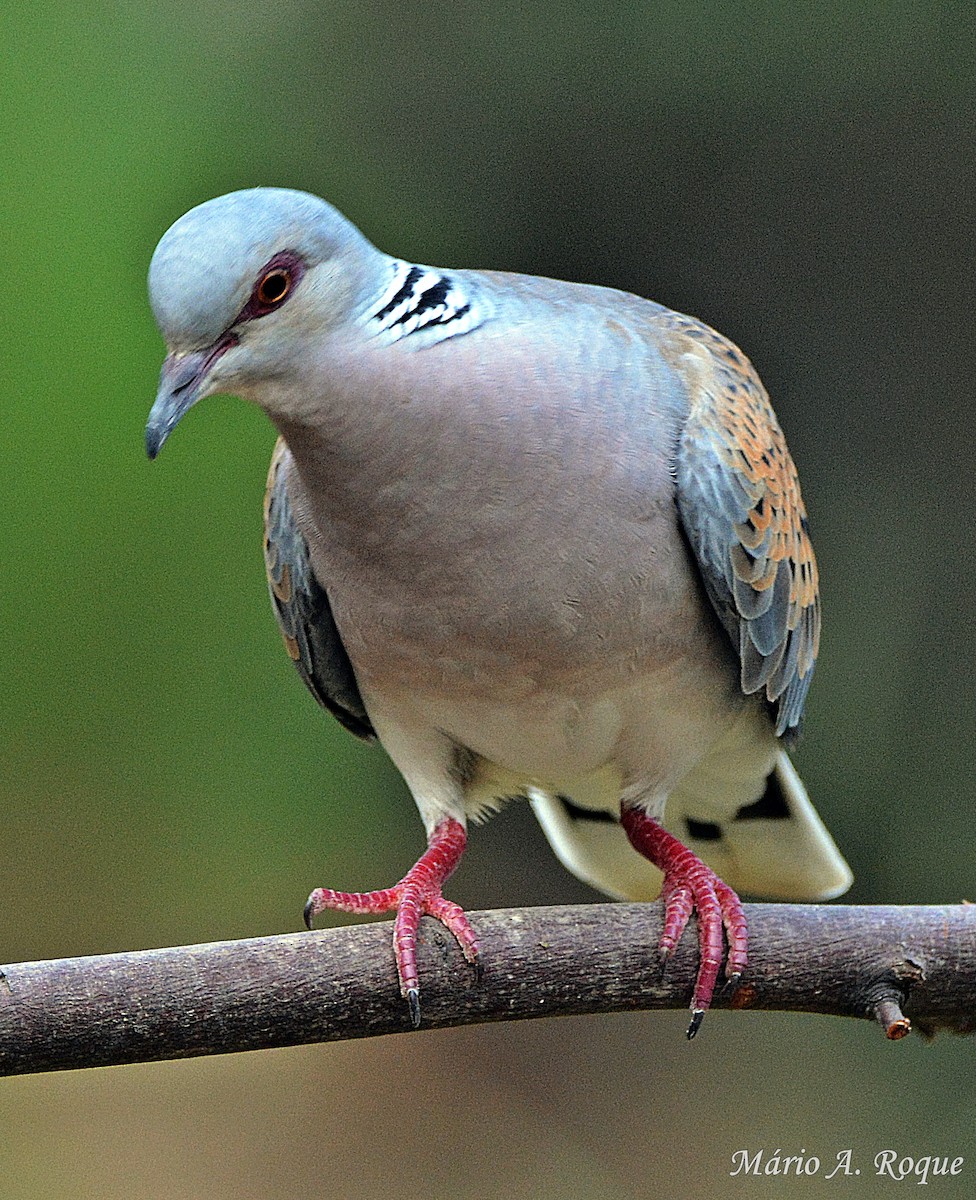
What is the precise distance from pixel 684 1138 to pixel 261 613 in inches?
75.8

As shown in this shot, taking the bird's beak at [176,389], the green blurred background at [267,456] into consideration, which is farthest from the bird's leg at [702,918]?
the green blurred background at [267,456]

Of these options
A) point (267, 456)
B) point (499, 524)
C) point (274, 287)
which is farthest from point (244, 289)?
point (267, 456)

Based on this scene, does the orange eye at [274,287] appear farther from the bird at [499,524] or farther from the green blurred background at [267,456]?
the green blurred background at [267,456]

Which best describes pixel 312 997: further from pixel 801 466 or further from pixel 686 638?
pixel 801 466

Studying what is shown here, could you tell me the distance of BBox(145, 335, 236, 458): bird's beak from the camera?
1849 mm

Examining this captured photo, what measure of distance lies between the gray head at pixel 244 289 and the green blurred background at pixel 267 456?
2.06m

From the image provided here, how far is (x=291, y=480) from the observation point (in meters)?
2.40

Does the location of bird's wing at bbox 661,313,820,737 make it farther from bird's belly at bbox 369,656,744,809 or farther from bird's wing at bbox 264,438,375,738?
bird's wing at bbox 264,438,375,738

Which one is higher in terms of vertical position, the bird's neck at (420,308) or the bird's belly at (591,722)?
the bird's neck at (420,308)

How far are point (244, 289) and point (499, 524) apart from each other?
52 cm

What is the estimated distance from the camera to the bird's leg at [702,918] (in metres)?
2.25

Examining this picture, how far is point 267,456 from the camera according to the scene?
4066 millimetres

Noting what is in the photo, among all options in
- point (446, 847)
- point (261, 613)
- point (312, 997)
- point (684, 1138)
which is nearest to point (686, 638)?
point (446, 847)

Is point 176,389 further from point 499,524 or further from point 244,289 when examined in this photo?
point 499,524
